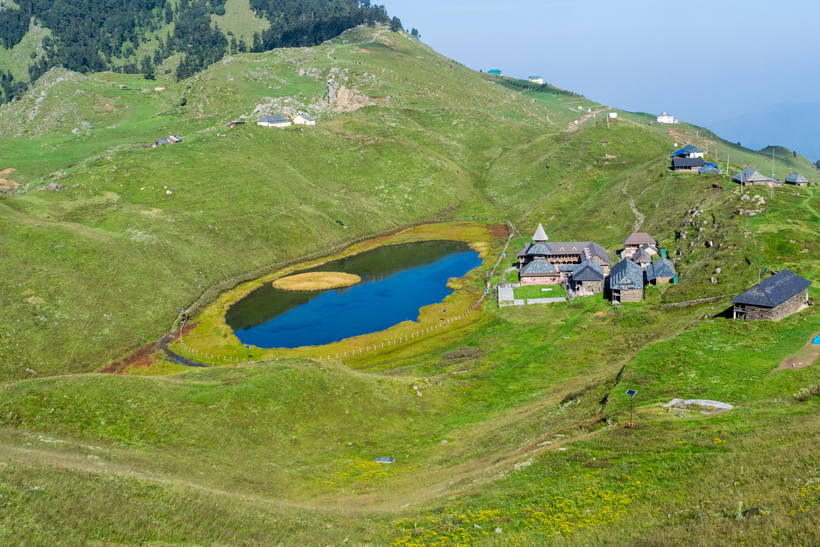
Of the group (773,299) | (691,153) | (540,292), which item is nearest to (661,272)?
(540,292)

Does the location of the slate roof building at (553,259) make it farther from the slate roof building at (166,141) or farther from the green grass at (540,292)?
the slate roof building at (166,141)

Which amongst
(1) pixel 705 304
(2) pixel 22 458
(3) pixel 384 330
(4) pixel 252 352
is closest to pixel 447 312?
(3) pixel 384 330

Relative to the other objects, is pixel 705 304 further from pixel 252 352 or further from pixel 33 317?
pixel 33 317

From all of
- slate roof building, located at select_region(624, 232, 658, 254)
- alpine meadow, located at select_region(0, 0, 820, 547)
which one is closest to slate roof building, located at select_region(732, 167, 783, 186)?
alpine meadow, located at select_region(0, 0, 820, 547)

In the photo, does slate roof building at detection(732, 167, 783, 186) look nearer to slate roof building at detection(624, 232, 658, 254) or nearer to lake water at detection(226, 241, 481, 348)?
slate roof building at detection(624, 232, 658, 254)

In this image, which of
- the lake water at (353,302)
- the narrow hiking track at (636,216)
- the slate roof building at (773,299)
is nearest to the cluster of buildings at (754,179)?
the narrow hiking track at (636,216)

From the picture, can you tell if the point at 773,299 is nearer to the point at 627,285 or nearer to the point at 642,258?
the point at 627,285

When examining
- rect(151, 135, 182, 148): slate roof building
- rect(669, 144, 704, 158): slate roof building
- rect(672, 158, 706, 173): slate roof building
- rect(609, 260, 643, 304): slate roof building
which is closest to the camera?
rect(609, 260, 643, 304): slate roof building
